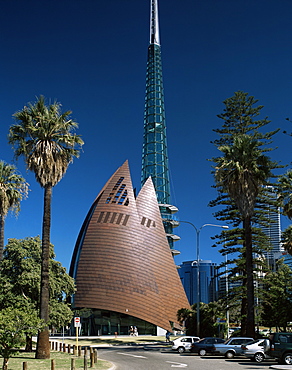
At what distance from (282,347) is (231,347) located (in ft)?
22.8

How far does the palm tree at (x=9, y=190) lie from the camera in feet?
114

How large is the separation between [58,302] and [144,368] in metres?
15.0

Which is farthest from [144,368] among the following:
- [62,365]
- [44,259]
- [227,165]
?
[227,165]

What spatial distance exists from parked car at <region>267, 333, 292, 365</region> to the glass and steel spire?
6118 centimetres

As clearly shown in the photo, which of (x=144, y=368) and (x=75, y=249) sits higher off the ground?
(x=75, y=249)

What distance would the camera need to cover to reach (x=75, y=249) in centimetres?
7400

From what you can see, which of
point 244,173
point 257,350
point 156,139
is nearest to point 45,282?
point 257,350

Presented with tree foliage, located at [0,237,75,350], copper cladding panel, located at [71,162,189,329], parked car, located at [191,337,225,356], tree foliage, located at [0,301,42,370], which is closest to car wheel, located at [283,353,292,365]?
parked car, located at [191,337,225,356]

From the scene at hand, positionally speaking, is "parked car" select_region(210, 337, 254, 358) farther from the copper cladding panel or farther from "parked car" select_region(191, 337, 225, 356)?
the copper cladding panel

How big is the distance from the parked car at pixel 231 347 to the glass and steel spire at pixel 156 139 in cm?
5460

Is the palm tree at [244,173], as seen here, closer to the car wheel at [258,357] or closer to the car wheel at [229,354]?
the car wheel at [229,354]

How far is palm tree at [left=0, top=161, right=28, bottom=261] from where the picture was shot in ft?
114

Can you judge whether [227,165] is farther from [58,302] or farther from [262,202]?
[58,302]

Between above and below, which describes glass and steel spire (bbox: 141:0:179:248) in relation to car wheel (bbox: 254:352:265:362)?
above
